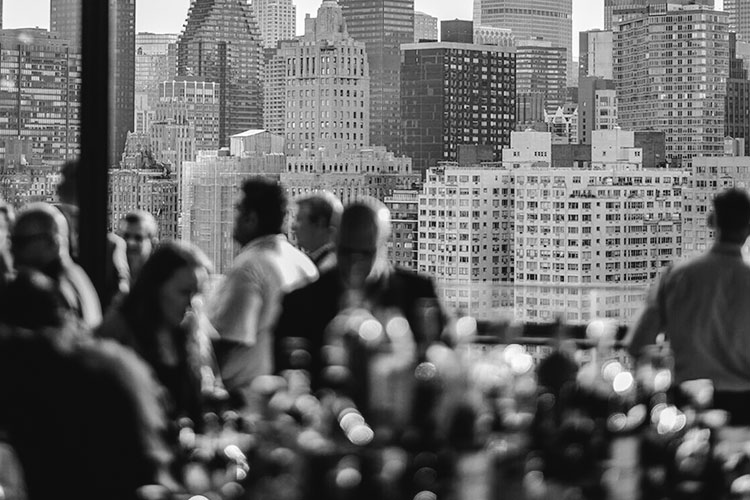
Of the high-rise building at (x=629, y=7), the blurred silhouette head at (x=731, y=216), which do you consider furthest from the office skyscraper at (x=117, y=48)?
the high-rise building at (x=629, y=7)

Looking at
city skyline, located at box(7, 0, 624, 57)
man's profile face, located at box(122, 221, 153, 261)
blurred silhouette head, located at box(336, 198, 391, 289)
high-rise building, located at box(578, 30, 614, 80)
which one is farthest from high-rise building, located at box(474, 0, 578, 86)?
blurred silhouette head, located at box(336, 198, 391, 289)

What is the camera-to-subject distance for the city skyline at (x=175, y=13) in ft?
16.9

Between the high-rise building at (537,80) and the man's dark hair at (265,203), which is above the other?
the high-rise building at (537,80)

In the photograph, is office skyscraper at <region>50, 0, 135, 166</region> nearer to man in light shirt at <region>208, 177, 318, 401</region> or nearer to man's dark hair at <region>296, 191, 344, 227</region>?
man in light shirt at <region>208, 177, 318, 401</region>

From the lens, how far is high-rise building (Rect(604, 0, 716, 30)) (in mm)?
6828

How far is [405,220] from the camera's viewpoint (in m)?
7.92

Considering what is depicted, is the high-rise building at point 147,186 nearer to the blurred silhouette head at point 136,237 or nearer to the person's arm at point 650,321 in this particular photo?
the blurred silhouette head at point 136,237

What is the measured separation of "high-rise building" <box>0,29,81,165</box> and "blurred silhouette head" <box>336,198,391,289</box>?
2099mm

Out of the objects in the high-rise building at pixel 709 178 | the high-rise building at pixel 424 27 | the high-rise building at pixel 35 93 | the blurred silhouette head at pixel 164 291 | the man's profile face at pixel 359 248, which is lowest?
the blurred silhouette head at pixel 164 291

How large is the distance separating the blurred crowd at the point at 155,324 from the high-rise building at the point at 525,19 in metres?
2.86

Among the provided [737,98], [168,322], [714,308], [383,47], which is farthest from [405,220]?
[168,322]

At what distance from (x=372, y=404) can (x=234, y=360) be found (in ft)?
5.91

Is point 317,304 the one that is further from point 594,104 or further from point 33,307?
point 594,104

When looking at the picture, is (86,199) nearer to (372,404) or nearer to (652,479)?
(372,404)
